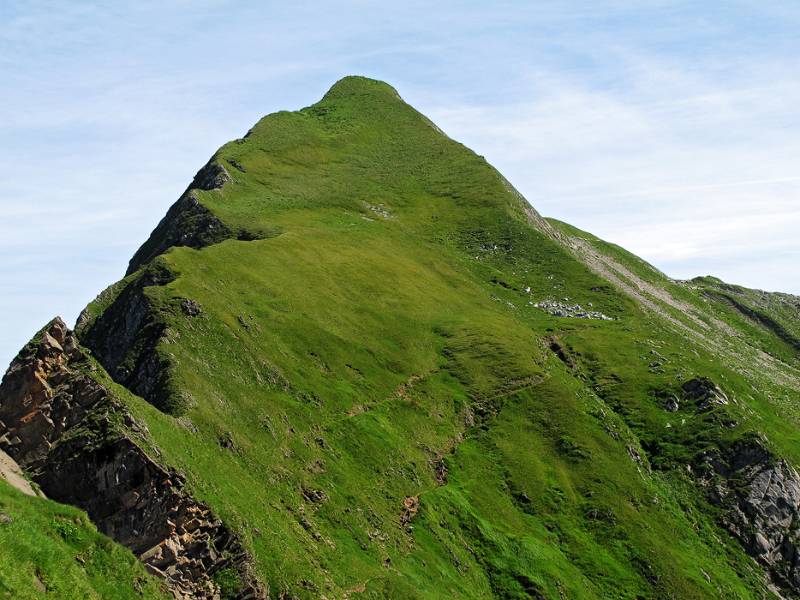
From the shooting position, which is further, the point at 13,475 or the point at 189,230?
the point at 189,230

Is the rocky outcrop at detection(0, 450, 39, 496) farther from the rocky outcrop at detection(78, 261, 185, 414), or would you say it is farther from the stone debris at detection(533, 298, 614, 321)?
the stone debris at detection(533, 298, 614, 321)

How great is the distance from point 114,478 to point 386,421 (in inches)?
1569

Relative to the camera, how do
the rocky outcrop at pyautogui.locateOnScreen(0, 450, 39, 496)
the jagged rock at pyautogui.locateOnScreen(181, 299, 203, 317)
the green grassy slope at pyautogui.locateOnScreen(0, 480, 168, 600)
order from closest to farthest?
the green grassy slope at pyautogui.locateOnScreen(0, 480, 168, 600) < the rocky outcrop at pyautogui.locateOnScreen(0, 450, 39, 496) < the jagged rock at pyautogui.locateOnScreen(181, 299, 203, 317)

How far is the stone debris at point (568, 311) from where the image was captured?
13700cm

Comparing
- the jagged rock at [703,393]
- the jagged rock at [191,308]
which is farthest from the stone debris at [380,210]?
the jagged rock at [191,308]

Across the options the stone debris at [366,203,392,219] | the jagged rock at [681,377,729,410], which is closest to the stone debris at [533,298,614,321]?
the jagged rock at [681,377,729,410]

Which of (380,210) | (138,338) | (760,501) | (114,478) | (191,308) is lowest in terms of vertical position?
(760,501)

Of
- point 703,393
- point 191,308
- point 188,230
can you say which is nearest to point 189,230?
point 188,230

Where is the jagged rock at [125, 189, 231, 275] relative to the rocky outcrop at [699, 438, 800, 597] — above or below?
above

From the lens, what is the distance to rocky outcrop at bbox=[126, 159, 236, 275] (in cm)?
12444

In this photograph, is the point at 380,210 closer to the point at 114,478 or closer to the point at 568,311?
the point at 568,311

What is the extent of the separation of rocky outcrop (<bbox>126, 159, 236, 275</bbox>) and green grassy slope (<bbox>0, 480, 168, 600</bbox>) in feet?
261

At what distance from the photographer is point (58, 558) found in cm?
3759

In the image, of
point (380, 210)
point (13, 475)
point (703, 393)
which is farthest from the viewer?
point (380, 210)
